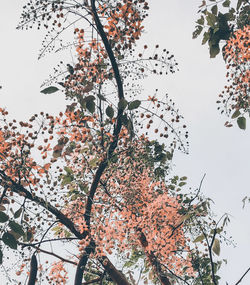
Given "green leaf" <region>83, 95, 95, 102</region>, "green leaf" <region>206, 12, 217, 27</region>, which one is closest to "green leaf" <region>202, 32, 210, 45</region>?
"green leaf" <region>206, 12, 217, 27</region>

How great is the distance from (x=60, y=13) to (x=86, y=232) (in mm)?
2186

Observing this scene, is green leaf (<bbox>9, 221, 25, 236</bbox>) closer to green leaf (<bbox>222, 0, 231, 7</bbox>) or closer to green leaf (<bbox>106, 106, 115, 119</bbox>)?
green leaf (<bbox>106, 106, 115, 119</bbox>)

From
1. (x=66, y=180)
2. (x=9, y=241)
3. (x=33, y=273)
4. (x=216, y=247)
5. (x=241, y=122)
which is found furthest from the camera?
(x=66, y=180)

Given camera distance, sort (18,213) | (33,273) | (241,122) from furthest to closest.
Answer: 1. (241,122)
2. (18,213)
3. (33,273)

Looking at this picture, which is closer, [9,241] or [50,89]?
[9,241]

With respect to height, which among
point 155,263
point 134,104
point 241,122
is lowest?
point 155,263

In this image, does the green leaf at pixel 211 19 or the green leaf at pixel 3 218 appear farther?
the green leaf at pixel 211 19

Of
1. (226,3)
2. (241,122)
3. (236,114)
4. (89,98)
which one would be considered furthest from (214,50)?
(89,98)

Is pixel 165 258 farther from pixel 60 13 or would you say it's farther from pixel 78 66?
pixel 60 13

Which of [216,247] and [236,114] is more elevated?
[236,114]

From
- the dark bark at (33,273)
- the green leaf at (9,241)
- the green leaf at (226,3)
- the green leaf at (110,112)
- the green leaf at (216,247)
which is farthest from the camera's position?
the green leaf at (226,3)

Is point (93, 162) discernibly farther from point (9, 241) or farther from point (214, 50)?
point (214, 50)

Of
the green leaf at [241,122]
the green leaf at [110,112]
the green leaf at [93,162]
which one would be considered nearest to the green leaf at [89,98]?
the green leaf at [110,112]

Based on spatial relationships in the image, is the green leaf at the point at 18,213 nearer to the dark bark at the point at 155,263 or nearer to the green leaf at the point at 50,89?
the green leaf at the point at 50,89
